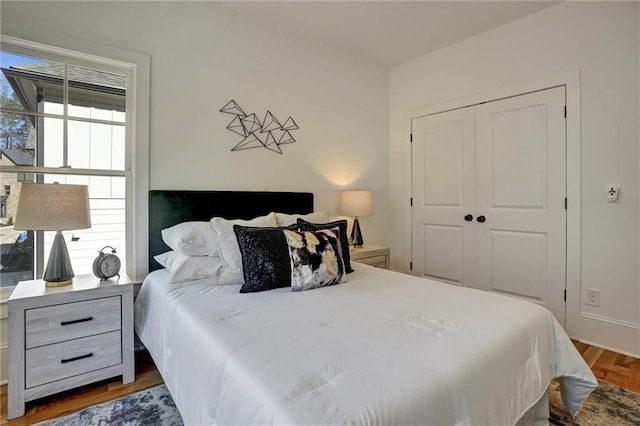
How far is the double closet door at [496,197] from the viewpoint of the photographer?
9.05 ft

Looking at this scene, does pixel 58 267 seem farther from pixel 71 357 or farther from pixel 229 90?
pixel 229 90

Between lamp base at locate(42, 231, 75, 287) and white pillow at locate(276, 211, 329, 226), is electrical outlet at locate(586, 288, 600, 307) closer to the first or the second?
white pillow at locate(276, 211, 329, 226)

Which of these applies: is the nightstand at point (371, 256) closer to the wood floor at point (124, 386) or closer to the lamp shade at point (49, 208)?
the wood floor at point (124, 386)

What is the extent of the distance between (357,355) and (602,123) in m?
2.71

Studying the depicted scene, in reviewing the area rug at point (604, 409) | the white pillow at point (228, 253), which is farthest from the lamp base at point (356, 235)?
the area rug at point (604, 409)

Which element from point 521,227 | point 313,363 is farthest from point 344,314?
point 521,227

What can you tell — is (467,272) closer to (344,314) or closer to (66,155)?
(344,314)

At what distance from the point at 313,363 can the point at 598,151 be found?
9.10ft

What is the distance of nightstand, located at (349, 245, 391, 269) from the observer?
3096 mm

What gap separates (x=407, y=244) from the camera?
12.5 feet

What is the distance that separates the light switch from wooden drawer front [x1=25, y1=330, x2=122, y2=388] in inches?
136

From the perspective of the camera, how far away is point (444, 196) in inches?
137

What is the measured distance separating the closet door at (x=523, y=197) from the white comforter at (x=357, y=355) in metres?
1.47

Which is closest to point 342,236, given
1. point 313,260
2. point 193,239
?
point 313,260
